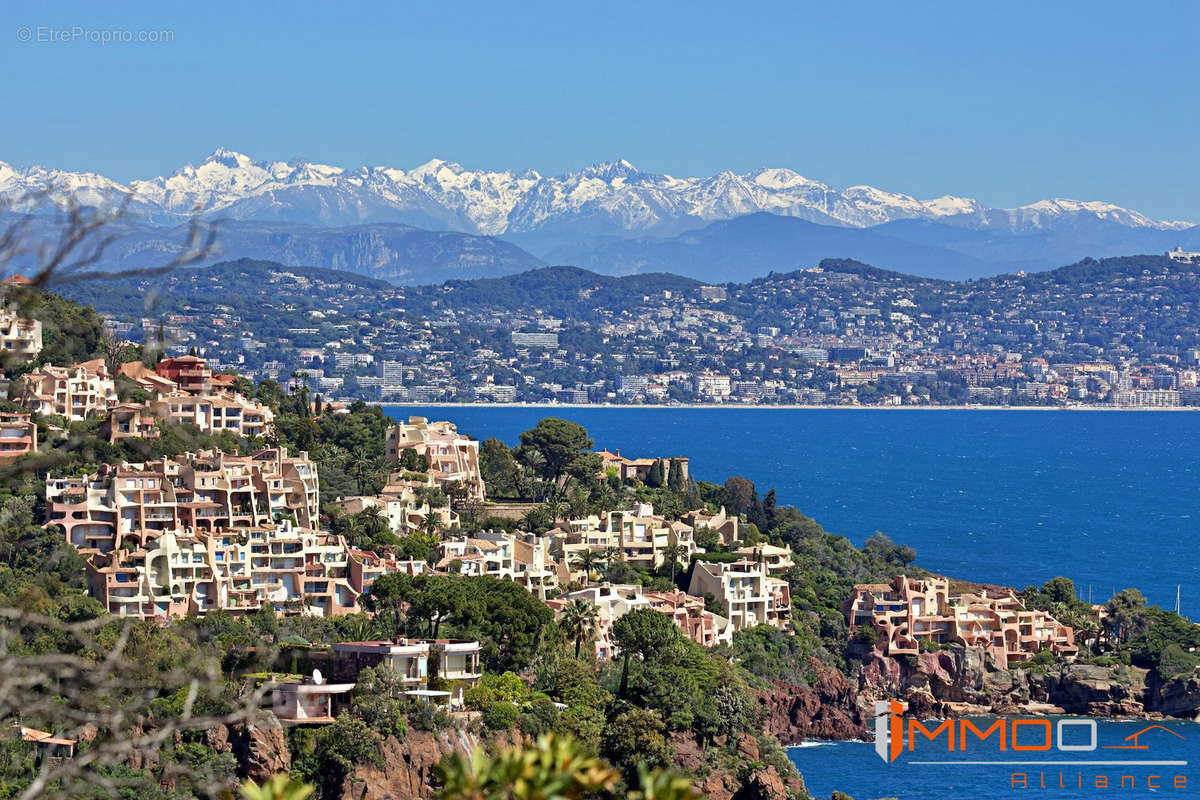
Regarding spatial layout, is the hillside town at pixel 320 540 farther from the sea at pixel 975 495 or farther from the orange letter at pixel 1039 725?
the sea at pixel 975 495

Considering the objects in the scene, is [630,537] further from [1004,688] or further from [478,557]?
[1004,688]

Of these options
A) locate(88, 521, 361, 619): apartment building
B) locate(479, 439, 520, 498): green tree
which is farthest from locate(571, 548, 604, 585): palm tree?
locate(479, 439, 520, 498): green tree

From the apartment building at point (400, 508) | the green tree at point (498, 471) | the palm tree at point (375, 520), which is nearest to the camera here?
the palm tree at point (375, 520)

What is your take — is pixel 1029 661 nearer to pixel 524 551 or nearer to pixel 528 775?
pixel 524 551

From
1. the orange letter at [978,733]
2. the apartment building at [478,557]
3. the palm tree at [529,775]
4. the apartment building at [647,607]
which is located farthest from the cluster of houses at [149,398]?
the palm tree at [529,775]

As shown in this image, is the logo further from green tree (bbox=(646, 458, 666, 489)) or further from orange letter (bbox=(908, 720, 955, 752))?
green tree (bbox=(646, 458, 666, 489))

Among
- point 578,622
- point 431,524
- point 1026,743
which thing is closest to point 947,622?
point 1026,743
